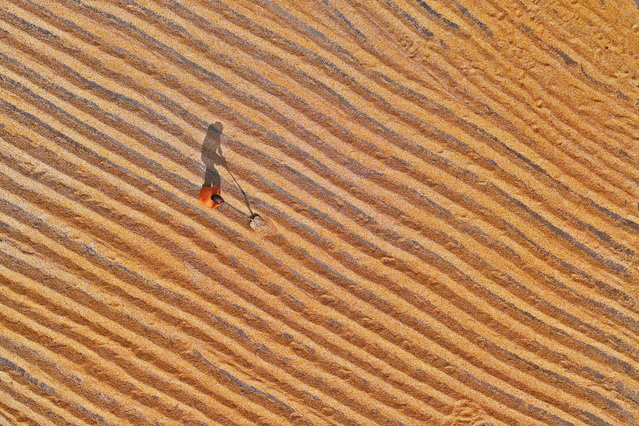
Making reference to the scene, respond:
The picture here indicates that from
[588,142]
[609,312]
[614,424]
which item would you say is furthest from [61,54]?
[614,424]

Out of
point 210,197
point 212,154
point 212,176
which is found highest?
point 212,154

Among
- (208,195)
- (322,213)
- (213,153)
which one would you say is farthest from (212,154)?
(322,213)

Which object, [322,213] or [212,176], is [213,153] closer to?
[212,176]

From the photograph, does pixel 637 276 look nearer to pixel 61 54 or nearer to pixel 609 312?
pixel 609 312

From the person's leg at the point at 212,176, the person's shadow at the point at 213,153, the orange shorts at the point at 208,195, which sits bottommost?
the orange shorts at the point at 208,195

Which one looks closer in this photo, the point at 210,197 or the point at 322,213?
the point at 210,197
